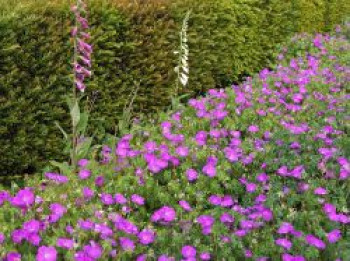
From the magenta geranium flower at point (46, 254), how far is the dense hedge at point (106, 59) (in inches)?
82.6

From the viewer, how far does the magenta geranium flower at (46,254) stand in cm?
231

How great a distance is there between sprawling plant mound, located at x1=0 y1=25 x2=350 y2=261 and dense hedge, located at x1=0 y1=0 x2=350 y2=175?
76cm

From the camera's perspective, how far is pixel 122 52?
5.26 metres

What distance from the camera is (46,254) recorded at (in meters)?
2.33

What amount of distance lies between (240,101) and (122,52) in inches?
49.0

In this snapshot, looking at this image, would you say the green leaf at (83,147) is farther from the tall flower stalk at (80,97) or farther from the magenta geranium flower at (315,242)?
the magenta geranium flower at (315,242)

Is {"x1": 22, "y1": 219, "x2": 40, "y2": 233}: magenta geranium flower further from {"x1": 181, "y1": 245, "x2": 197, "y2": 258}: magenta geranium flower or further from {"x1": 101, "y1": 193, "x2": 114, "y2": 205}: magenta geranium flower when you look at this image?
{"x1": 181, "y1": 245, "x2": 197, "y2": 258}: magenta geranium flower

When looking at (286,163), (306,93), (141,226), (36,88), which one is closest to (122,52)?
(36,88)

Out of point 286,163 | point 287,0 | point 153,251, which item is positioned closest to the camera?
point 153,251

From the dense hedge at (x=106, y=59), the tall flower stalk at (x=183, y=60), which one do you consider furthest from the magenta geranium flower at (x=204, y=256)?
the tall flower stalk at (x=183, y=60)

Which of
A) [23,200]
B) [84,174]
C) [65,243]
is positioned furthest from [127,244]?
[84,174]

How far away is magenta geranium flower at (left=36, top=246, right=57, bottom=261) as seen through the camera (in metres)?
2.31

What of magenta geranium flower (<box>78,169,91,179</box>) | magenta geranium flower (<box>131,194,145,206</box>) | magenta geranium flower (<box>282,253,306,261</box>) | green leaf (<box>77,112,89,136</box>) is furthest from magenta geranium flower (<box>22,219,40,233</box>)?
green leaf (<box>77,112,89,136</box>)

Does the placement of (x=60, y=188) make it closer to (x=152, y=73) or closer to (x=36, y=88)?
(x=36, y=88)
